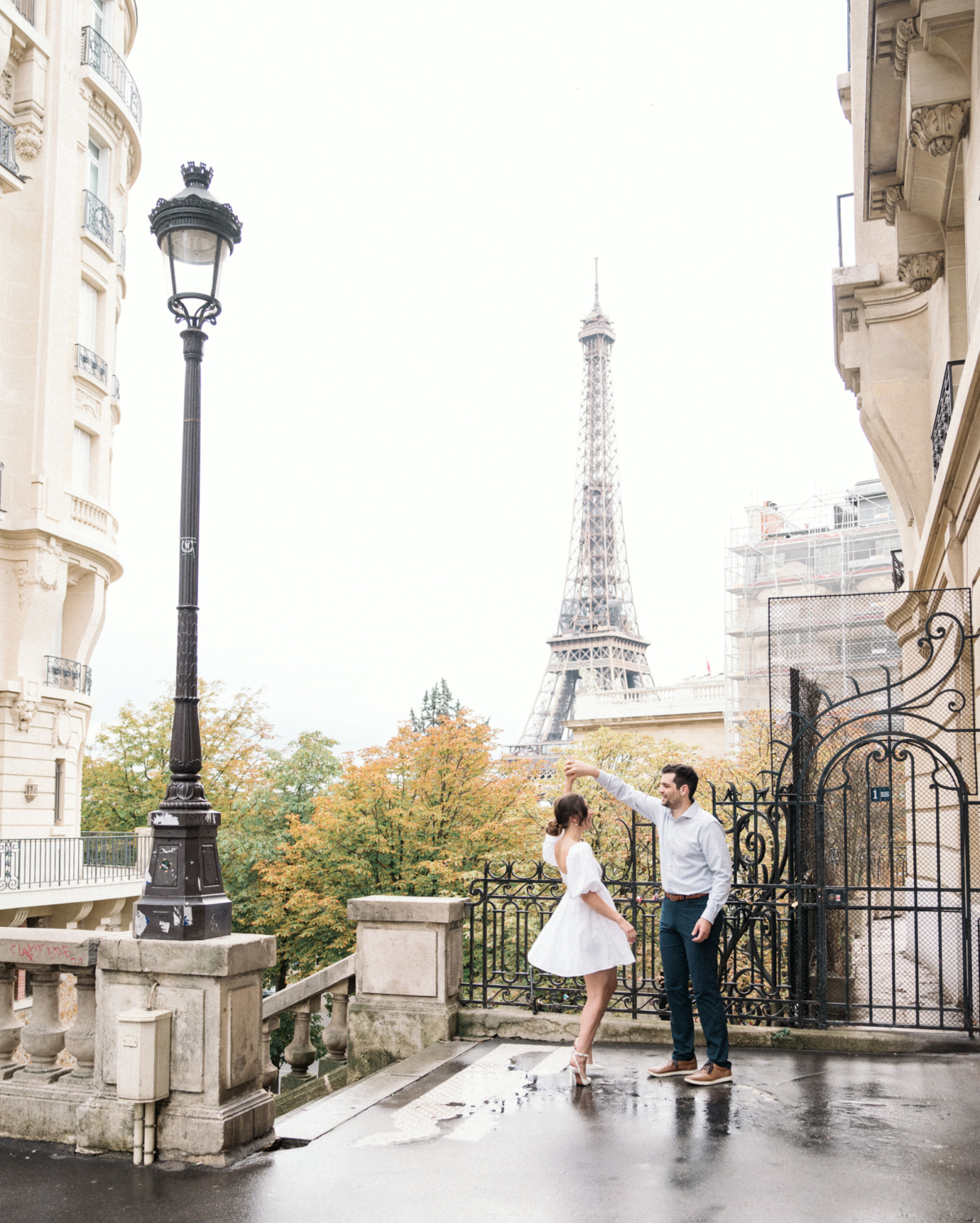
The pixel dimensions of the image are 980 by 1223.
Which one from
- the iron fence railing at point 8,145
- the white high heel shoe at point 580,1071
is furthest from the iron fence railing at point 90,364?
the white high heel shoe at point 580,1071

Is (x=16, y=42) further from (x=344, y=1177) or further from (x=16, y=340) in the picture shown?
(x=344, y=1177)

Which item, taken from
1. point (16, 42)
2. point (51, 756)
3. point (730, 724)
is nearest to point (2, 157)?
point (16, 42)

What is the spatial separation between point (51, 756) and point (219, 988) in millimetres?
23259

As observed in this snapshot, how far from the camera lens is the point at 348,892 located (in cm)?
2575

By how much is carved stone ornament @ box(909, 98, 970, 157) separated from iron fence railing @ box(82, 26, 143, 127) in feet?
84.9

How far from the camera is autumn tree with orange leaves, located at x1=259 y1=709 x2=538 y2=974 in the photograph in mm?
25078

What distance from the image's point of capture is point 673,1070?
23.4 ft

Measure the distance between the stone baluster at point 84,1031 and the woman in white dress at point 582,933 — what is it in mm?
2711

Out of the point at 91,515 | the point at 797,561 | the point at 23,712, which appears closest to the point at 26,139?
the point at 91,515

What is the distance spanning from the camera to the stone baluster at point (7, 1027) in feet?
21.2

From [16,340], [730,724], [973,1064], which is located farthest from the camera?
[730,724]

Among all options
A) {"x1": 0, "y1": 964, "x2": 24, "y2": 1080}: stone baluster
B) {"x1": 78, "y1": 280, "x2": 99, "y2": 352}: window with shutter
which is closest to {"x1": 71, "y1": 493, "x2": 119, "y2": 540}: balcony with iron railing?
{"x1": 78, "y1": 280, "x2": 99, "y2": 352}: window with shutter

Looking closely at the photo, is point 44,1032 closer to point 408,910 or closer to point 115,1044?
point 115,1044

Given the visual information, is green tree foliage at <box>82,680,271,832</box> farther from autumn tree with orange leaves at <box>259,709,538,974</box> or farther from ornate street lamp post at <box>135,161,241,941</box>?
ornate street lamp post at <box>135,161,241,941</box>
